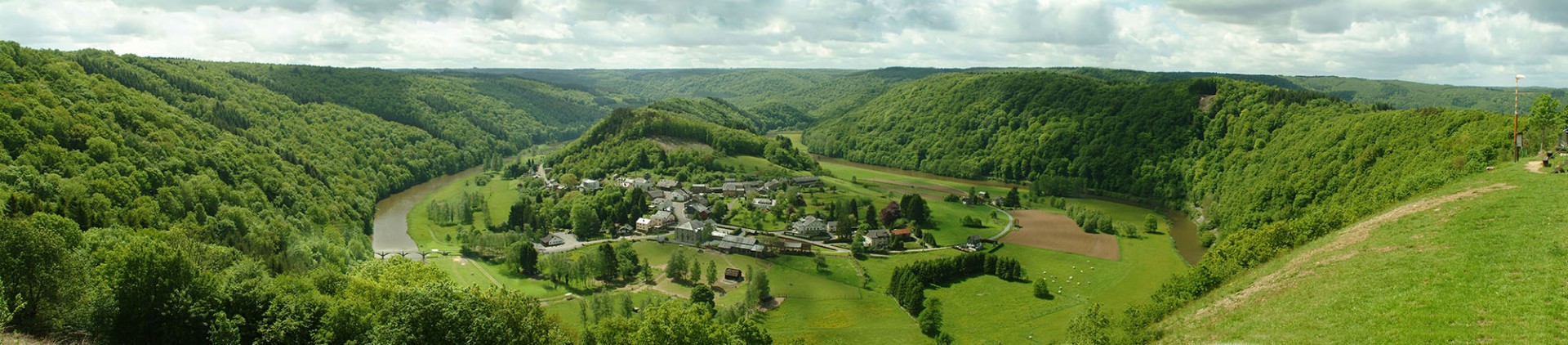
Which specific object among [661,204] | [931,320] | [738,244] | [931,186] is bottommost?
[931,320]

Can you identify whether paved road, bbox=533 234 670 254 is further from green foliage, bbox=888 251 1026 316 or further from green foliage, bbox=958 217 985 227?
green foliage, bbox=958 217 985 227

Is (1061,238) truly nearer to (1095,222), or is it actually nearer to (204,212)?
(1095,222)

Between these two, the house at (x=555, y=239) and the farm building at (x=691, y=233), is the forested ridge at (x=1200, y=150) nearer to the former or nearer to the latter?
the farm building at (x=691, y=233)

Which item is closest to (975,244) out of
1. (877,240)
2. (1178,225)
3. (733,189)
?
(877,240)

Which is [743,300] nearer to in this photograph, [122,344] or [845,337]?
[845,337]

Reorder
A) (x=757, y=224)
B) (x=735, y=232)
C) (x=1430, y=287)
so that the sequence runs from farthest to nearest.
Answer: (x=757, y=224) → (x=735, y=232) → (x=1430, y=287)

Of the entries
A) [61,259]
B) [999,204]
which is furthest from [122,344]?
[999,204]

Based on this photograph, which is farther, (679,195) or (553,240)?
(679,195)
